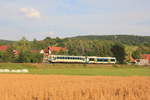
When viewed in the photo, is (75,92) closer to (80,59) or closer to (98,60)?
(80,59)

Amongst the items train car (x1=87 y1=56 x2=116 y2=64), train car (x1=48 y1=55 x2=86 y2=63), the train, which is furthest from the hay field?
train car (x1=87 y1=56 x2=116 y2=64)

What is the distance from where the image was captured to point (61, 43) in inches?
6344

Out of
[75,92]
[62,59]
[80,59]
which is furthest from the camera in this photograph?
[80,59]

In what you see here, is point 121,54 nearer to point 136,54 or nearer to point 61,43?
point 136,54

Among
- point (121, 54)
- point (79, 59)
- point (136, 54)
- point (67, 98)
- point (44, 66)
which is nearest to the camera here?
point (67, 98)

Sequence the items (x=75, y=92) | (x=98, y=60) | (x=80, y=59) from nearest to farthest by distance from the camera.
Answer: (x=75, y=92) < (x=80, y=59) < (x=98, y=60)

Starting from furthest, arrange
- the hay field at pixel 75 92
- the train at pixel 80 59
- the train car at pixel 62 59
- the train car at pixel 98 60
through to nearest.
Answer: the train car at pixel 98 60 → the train at pixel 80 59 → the train car at pixel 62 59 → the hay field at pixel 75 92

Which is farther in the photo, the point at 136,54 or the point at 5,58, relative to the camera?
the point at 136,54

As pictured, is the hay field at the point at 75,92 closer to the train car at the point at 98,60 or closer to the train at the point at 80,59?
the train at the point at 80,59

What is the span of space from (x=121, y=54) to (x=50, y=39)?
7184 cm

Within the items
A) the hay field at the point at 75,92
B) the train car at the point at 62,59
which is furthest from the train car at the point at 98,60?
the hay field at the point at 75,92

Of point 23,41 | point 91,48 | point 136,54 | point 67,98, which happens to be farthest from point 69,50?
point 67,98

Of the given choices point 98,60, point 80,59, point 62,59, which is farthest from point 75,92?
point 98,60

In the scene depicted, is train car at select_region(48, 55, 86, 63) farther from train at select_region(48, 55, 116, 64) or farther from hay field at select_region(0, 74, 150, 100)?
hay field at select_region(0, 74, 150, 100)
